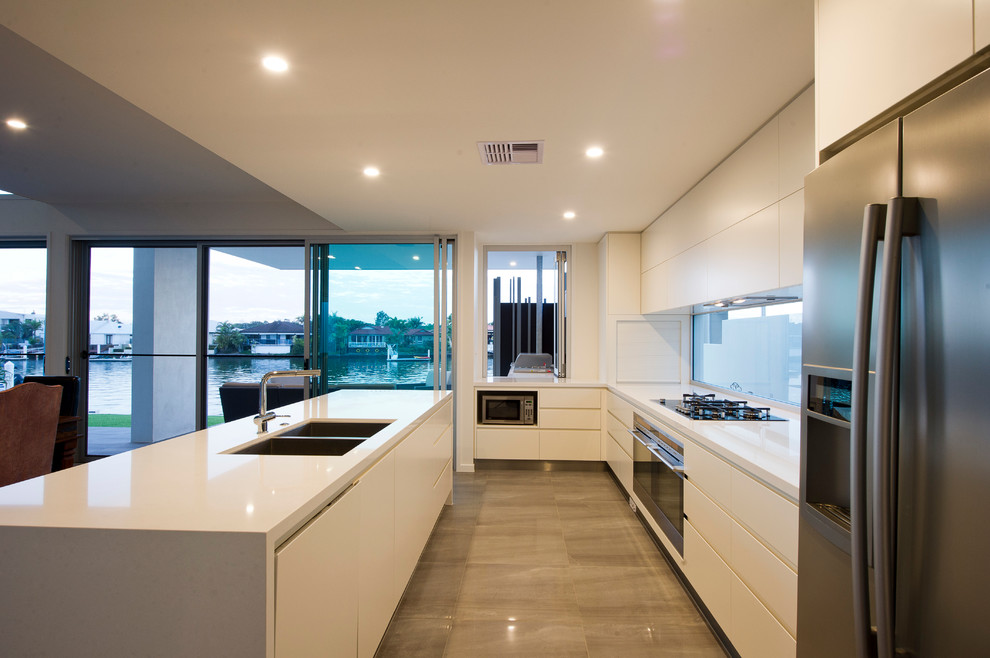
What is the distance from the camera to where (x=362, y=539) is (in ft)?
4.84

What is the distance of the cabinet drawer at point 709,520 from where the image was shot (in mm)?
1834

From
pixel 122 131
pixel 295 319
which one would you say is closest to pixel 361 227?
pixel 295 319

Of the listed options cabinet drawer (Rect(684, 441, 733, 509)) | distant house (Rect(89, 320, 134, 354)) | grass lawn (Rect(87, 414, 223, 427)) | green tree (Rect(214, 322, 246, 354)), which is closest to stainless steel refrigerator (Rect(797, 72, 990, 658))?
cabinet drawer (Rect(684, 441, 733, 509))

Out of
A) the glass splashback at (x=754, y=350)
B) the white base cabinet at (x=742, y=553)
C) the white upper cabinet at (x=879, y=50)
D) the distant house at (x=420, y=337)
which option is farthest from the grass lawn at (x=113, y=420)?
the white upper cabinet at (x=879, y=50)

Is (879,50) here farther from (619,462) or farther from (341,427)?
(619,462)

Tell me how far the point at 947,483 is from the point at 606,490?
11.1ft

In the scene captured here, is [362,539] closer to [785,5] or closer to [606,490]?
[785,5]

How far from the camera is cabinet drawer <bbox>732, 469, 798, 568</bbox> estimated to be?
1.37 meters

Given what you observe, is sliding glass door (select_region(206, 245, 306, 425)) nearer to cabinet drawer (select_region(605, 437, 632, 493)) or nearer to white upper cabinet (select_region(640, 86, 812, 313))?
cabinet drawer (select_region(605, 437, 632, 493))

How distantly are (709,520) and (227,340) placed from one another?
186 inches

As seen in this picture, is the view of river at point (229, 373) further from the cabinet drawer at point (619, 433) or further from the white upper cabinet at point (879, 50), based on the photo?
A: the white upper cabinet at point (879, 50)

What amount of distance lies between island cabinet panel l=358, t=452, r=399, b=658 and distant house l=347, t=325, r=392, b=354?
299 centimetres

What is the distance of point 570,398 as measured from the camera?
449 cm

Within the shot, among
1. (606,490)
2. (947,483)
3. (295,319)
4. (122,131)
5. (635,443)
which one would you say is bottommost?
(606,490)
